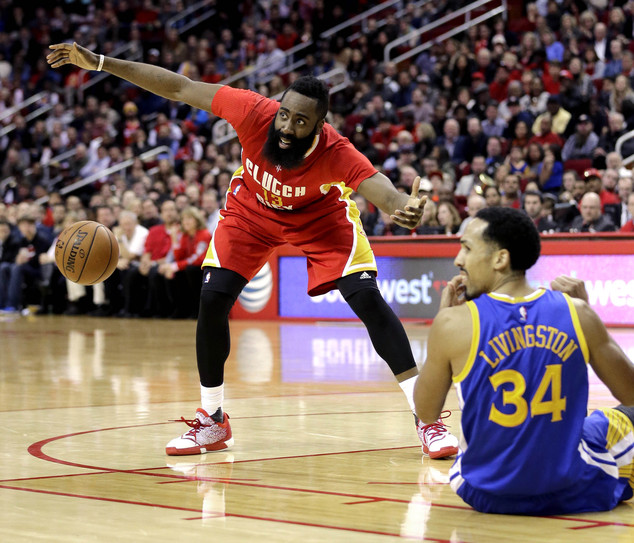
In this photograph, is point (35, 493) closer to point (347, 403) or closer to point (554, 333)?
point (554, 333)

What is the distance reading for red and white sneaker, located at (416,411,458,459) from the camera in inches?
202

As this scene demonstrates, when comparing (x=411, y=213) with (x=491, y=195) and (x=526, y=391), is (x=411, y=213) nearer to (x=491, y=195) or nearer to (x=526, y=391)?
(x=526, y=391)

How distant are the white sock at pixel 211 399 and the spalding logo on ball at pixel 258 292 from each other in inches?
399

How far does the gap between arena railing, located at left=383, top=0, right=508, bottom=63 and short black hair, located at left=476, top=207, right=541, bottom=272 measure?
645 inches

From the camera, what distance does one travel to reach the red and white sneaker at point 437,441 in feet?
16.8

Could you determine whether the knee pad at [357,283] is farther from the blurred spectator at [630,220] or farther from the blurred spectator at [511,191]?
the blurred spectator at [511,191]

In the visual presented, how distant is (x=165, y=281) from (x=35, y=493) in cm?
1295

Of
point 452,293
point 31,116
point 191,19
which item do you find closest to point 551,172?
point 452,293

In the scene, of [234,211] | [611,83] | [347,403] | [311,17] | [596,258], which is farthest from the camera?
[311,17]

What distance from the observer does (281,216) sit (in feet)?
18.8

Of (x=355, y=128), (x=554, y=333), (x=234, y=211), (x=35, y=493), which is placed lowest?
(x=35, y=493)

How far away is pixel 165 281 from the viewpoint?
17094mm

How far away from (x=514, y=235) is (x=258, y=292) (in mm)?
12522

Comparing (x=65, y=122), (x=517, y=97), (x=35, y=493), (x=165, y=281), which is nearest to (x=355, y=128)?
(x=517, y=97)
